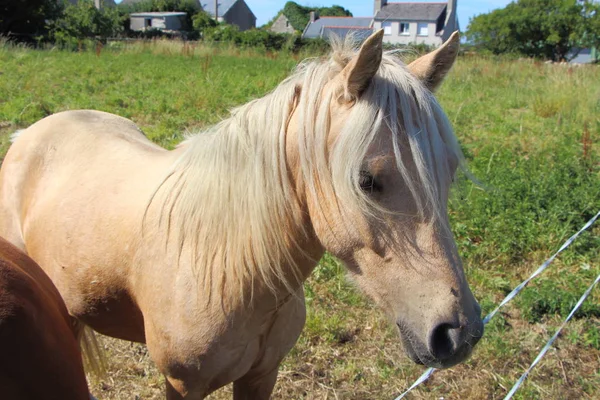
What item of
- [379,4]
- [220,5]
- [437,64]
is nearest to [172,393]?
[437,64]

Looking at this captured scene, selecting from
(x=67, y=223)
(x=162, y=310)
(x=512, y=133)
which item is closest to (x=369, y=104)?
(x=162, y=310)

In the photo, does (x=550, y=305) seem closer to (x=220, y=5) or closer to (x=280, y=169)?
(x=280, y=169)

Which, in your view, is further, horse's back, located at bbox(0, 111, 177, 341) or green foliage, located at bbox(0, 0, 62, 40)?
green foliage, located at bbox(0, 0, 62, 40)

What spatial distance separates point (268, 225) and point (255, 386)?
0.89 m

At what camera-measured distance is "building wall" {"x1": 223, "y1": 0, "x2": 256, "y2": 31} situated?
64.8 meters

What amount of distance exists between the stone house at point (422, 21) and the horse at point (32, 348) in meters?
59.8

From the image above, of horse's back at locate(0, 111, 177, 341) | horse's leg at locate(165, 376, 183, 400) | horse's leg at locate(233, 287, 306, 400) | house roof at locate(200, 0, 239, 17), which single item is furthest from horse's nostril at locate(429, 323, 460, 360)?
house roof at locate(200, 0, 239, 17)

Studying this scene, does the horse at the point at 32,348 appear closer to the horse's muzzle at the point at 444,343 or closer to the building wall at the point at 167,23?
the horse's muzzle at the point at 444,343

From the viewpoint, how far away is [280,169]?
1.63m

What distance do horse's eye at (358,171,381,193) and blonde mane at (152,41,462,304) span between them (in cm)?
3

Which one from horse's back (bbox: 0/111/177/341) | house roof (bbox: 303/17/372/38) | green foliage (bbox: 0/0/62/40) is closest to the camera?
horse's back (bbox: 0/111/177/341)

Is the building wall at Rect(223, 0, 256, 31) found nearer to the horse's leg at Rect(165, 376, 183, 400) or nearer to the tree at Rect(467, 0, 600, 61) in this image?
the tree at Rect(467, 0, 600, 61)

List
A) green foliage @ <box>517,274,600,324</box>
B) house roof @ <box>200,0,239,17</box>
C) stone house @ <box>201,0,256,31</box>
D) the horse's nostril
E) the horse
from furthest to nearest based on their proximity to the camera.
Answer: house roof @ <box>200,0,239,17</box> → stone house @ <box>201,0,256,31</box> → green foliage @ <box>517,274,600,324</box> → the horse's nostril → the horse

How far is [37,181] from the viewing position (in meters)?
2.61
